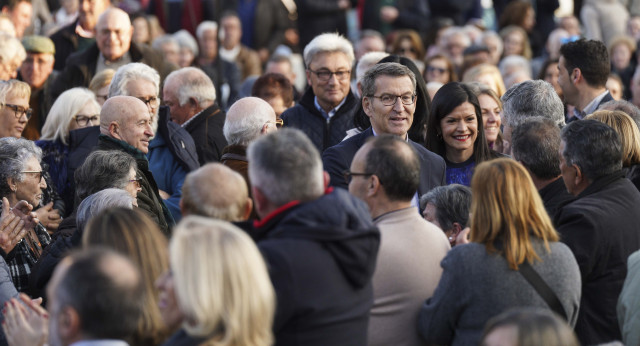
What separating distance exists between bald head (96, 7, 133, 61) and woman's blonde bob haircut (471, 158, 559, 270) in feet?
17.4

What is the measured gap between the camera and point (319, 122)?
744 cm

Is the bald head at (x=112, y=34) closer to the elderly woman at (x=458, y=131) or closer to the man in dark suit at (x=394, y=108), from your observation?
the man in dark suit at (x=394, y=108)

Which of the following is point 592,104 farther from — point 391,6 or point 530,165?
point 391,6

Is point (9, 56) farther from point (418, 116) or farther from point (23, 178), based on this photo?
point (418, 116)

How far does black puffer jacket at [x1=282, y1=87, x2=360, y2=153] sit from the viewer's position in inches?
291

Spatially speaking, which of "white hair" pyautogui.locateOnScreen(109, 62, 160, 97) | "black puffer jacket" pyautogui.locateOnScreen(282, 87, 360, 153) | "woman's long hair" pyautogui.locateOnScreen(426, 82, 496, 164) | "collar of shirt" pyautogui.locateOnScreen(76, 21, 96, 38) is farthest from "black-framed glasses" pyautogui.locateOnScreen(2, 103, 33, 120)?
"woman's long hair" pyautogui.locateOnScreen(426, 82, 496, 164)

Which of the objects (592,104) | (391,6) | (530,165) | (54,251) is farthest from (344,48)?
(391,6)

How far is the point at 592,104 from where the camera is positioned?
23.4 feet

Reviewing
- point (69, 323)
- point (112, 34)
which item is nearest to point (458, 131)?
point (69, 323)

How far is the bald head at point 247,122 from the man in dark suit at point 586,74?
262 centimetres

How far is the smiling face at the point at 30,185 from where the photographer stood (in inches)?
233

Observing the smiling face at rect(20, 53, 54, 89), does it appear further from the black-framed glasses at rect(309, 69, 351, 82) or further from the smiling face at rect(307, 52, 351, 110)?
the black-framed glasses at rect(309, 69, 351, 82)

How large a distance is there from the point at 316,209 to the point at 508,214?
2.91 feet

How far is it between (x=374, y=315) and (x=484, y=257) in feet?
1.91
